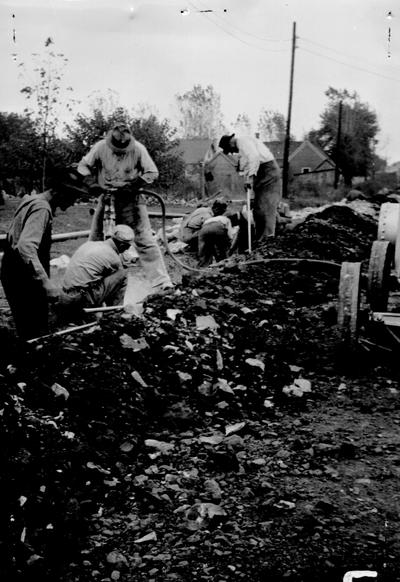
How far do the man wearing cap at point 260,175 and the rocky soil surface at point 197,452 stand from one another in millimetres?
4936

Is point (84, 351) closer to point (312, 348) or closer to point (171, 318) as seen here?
point (171, 318)

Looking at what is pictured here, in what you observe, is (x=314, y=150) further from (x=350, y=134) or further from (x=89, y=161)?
(x=89, y=161)

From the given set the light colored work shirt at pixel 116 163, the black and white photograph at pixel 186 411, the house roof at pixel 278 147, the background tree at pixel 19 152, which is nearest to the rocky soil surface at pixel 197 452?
the black and white photograph at pixel 186 411

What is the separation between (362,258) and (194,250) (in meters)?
3.11

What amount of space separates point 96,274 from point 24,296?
90cm

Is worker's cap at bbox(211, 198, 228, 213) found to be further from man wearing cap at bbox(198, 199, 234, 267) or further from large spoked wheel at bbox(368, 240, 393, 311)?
large spoked wheel at bbox(368, 240, 393, 311)

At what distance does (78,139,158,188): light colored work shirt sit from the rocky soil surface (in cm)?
268

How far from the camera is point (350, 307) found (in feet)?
17.3

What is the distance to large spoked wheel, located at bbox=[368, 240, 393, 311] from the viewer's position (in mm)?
5590

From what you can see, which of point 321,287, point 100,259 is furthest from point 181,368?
point 321,287

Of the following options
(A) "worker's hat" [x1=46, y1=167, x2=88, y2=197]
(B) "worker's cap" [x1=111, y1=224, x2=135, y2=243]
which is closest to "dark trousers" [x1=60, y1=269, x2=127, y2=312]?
(B) "worker's cap" [x1=111, y1=224, x2=135, y2=243]

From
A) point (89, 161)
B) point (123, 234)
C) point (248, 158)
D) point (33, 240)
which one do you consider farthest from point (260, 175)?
point (33, 240)

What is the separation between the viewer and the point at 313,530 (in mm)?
3197

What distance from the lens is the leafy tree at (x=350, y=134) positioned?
73.4m
